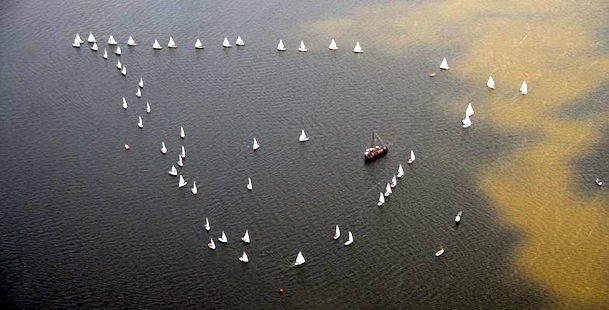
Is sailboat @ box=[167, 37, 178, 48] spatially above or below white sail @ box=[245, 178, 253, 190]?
above

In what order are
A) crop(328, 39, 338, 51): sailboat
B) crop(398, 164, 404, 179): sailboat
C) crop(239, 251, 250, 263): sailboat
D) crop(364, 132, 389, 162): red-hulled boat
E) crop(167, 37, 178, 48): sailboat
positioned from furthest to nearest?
crop(167, 37, 178, 48): sailboat → crop(328, 39, 338, 51): sailboat → crop(364, 132, 389, 162): red-hulled boat → crop(398, 164, 404, 179): sailboat → crop(239, 251, 250, 263): sailboat

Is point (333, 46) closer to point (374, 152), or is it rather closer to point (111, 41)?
point (374, 152)

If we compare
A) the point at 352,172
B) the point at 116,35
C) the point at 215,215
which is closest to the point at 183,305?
the point at 215,215

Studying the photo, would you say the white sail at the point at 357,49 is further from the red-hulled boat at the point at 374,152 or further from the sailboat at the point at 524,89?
Result: the red-hulled boat at the point at 374,152

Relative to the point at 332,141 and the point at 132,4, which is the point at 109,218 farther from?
the point at 132,4

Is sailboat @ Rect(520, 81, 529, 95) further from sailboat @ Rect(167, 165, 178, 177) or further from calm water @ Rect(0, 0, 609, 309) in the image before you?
sailboat @ Rect(167, 165, 178, 177)

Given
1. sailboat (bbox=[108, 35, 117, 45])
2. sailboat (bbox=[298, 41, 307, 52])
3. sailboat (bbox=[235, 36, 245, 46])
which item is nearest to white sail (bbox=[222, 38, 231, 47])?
sailboat (bbox=[235, 36, 245, 46])

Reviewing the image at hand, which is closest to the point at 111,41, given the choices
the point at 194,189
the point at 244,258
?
the point at 194,189

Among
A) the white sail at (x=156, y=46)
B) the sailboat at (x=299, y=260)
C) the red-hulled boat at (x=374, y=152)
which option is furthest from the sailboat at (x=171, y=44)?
the sailboat at (x=299, y=260)
